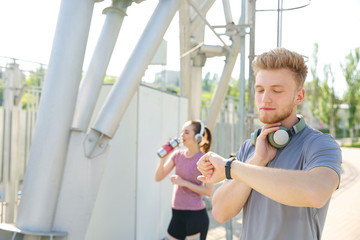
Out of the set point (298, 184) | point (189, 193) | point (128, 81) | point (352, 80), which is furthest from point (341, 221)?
point (352, 80)

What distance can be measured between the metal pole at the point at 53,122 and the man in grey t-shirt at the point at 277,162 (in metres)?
2.24

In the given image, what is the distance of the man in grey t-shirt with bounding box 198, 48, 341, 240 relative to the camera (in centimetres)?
167

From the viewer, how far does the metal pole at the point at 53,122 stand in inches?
146

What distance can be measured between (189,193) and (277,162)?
9.51 feet

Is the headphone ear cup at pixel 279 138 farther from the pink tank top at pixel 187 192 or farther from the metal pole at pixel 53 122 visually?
the pink tank top at pixel 187 192

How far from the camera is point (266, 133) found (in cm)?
182

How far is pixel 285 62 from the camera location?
73.5 inches

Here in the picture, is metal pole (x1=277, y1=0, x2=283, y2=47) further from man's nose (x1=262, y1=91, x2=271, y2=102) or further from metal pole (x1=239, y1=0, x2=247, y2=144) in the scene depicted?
man's nose (x1=262, y1=91, x2=271, y2=102)

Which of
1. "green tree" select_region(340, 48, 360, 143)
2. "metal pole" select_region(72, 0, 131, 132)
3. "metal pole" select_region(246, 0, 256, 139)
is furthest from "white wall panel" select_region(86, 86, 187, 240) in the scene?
"green tree" select_region(340, 48, 360, 143)

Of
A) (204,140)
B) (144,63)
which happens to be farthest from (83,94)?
(204,140)

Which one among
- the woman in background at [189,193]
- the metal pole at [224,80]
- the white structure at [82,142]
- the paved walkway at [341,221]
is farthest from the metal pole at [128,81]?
the metal pole at [224,80]

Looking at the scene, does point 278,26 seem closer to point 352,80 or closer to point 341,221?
point 341,221

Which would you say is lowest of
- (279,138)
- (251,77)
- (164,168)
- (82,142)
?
(164,168)

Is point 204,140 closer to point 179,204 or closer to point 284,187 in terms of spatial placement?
point 179,204
